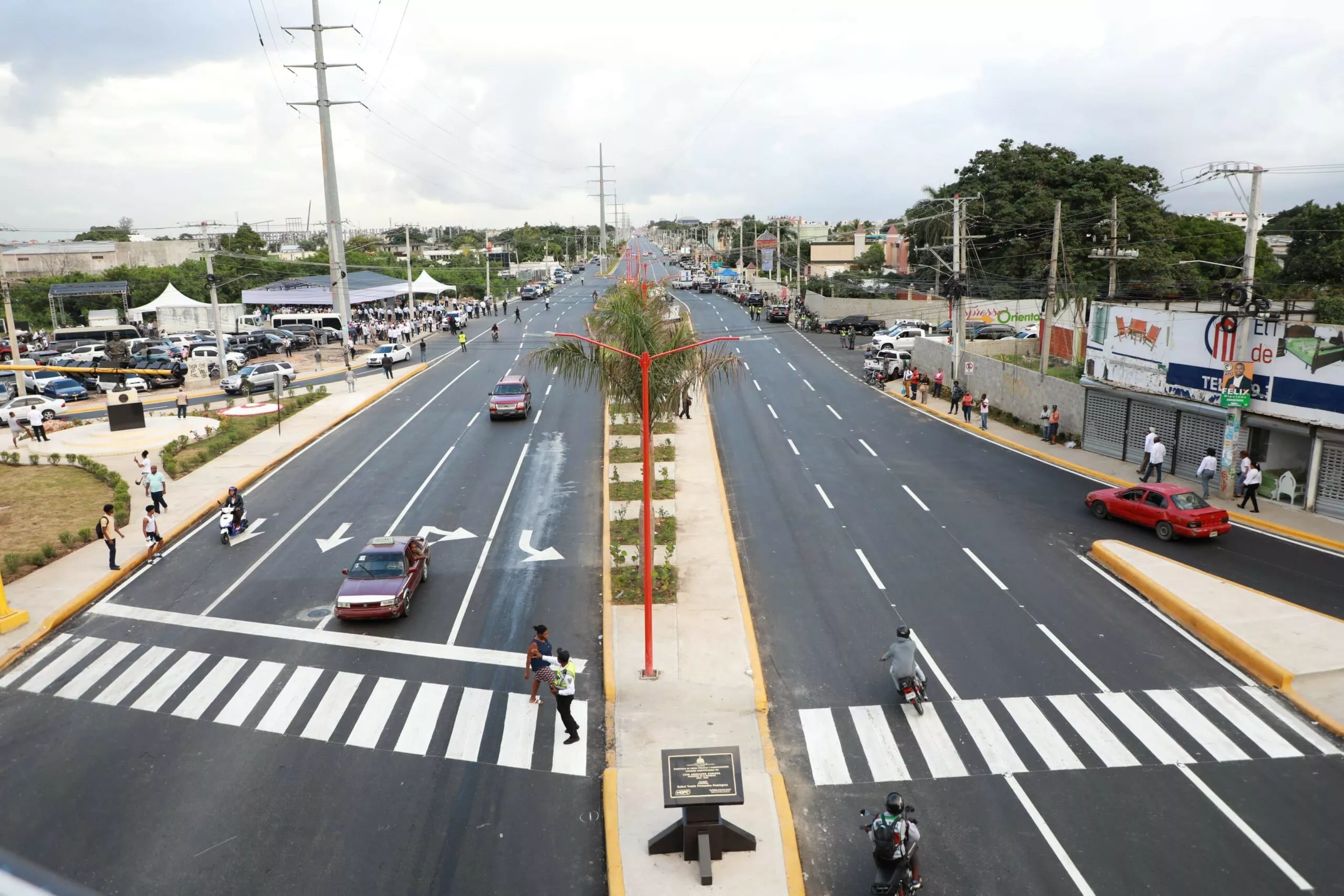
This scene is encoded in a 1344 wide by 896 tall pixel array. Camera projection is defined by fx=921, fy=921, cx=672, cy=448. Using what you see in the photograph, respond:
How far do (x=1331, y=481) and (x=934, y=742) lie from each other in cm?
1743

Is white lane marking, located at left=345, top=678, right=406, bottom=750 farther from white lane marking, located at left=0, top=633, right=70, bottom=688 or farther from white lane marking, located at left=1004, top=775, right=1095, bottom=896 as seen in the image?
white lane marking, located at left=1004, top=775, right=1095, bottom=896

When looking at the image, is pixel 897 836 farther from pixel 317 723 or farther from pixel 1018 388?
pixel 1018 388

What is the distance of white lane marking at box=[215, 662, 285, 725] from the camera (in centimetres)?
1564

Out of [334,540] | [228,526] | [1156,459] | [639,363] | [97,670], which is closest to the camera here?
[97,670]

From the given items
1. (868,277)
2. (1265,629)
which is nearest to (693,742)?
(1265,629)

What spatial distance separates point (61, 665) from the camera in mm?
18000

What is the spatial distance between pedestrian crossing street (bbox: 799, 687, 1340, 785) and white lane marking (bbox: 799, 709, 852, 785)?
0.02m

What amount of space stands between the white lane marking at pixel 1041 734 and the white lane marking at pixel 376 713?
10437 mm

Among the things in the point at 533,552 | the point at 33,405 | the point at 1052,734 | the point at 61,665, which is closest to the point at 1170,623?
the point at 1052,734

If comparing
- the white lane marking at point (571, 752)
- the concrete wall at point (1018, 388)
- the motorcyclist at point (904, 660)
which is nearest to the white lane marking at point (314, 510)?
the white lane marking at point (571, 752)

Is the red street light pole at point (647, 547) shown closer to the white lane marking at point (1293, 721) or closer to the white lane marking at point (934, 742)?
the white lane marking at point (934, 742)

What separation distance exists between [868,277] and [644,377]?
3514 inches

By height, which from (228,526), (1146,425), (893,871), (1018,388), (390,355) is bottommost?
(893,871)

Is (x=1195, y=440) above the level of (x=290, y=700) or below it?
above
